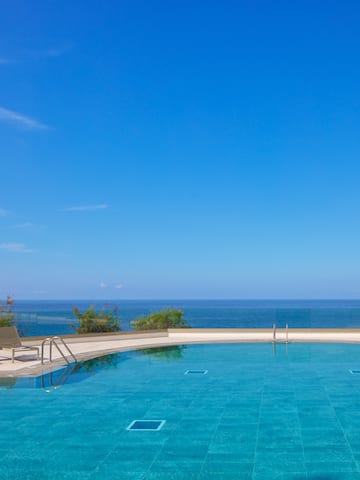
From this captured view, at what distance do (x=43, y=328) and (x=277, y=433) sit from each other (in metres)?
11.1

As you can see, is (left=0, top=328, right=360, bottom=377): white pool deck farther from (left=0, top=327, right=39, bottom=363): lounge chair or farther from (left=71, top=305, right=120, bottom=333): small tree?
(left=71, top=305, right=120, bottom=333): small tree

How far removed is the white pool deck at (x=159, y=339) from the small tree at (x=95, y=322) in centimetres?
59

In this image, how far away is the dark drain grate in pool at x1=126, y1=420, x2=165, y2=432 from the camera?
7.32 meters

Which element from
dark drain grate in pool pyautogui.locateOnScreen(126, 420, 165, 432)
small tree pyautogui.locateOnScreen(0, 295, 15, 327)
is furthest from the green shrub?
dark drain grate in pool pyautogui.locateOnScreen(126, 420, 165, 432)

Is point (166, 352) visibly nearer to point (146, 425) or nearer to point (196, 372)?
point (196, 372)

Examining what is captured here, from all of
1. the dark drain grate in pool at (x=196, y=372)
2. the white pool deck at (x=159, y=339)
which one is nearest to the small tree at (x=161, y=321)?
the white pool deck at (x=159, y=339)

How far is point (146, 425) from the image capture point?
7531mm

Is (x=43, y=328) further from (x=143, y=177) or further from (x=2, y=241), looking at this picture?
(x=2, y=241)

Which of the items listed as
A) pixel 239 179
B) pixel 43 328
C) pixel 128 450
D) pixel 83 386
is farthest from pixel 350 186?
pixel 128 450

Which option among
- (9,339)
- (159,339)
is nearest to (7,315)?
(9,339)

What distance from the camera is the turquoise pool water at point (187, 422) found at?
584cm

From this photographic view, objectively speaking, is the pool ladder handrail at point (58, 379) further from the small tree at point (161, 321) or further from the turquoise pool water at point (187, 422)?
the small tree at point (161, 321)

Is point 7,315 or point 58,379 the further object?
point 7,315

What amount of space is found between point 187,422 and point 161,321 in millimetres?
12372
